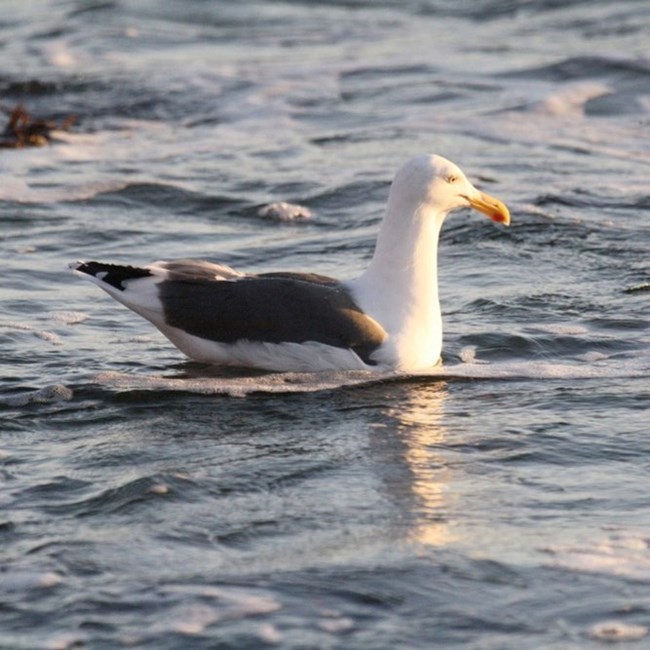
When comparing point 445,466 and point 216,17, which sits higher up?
point 216,17

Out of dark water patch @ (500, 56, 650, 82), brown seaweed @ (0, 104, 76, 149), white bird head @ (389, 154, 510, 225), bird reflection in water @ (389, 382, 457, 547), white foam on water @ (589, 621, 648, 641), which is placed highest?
dark water patch @ (500, 56, 650, 82)

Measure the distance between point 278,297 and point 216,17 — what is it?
1355 cm

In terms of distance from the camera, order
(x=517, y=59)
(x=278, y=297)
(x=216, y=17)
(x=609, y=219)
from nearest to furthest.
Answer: (x=278, y=297), (x=609, y=219), (x=517, y=59), (x=216, y=17)

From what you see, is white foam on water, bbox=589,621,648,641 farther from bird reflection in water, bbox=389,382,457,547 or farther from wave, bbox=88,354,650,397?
wave, bbox=88,354,650,397

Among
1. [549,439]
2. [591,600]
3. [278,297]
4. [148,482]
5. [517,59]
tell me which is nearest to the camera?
[591,600]

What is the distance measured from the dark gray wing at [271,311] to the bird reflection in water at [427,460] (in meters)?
0.37

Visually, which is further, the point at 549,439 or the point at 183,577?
the point at 549,439

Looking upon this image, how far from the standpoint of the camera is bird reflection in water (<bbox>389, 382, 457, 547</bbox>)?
18.4ft

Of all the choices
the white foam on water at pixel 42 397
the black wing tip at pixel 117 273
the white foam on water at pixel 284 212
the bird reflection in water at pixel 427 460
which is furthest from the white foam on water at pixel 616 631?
the white foam on water at pixel 284 212

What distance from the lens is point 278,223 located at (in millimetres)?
11039

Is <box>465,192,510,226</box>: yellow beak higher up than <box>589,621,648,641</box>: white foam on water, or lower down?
higher up

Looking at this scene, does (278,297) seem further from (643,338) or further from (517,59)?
(517,59)

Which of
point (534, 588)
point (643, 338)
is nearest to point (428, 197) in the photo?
point (643, 338)

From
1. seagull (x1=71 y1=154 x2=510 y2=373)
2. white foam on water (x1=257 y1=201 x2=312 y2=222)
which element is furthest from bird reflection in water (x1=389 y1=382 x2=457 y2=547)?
white foam on water (x1=257 y1=201 x2=312 y2=222)
